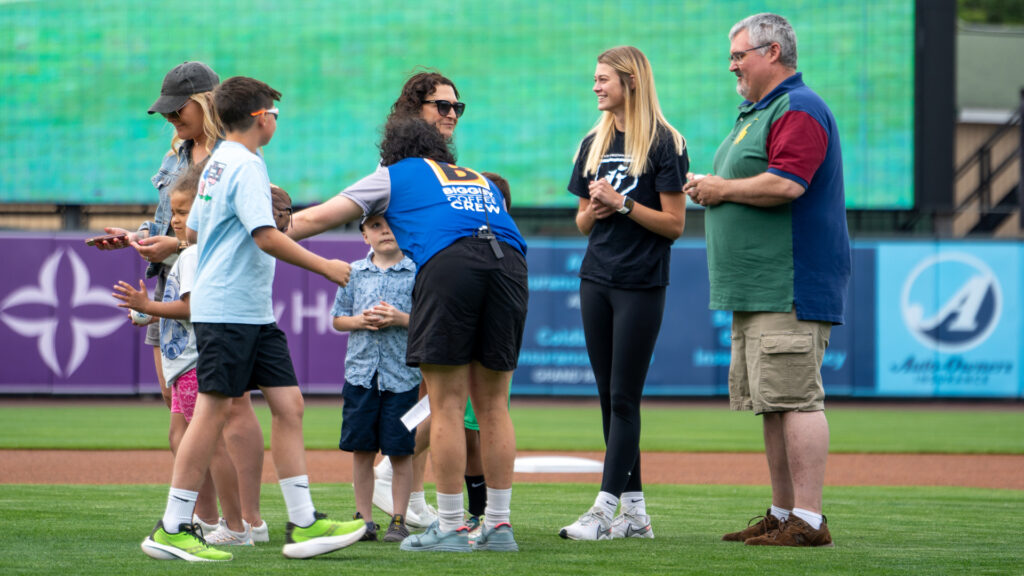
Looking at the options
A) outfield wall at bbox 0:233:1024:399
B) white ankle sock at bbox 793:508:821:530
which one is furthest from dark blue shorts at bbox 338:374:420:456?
outfield wall at bbox 0:233:1024:399

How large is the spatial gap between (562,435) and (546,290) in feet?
19.3

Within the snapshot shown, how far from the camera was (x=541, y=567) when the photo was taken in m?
3.88

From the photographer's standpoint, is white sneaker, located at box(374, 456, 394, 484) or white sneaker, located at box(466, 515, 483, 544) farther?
white sneaker, located at box(374, 456, 394, 484)

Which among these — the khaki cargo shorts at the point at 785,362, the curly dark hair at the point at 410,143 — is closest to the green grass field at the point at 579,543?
the khaki cargo shorts at the point at 785,362

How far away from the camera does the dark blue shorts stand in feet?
15.5

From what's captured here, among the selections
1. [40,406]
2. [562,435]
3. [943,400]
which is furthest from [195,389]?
[943,400]

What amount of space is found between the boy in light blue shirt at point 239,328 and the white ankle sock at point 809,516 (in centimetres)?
171

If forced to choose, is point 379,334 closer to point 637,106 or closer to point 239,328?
point 239,328

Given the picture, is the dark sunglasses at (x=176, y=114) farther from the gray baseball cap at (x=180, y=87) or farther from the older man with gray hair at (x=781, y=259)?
the older man with gray hair at (x=781, y=259)

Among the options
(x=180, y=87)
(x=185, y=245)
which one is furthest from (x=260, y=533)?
(x=180, y=87)

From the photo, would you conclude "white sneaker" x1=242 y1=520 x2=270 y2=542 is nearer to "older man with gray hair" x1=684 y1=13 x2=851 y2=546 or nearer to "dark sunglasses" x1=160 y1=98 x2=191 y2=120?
"dark sunglasses" x1=160 y1=98 x2=191 y2=120

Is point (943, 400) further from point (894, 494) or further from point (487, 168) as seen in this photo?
point (894, 494)

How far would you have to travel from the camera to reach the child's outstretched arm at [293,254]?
393 centimetres

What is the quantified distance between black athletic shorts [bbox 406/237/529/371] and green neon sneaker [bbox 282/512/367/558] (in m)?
0.63
